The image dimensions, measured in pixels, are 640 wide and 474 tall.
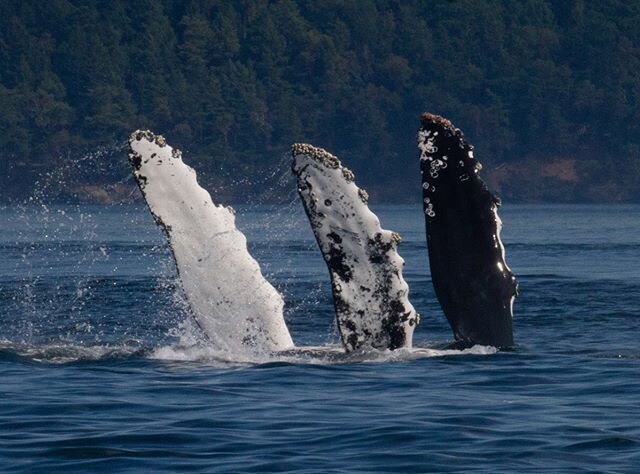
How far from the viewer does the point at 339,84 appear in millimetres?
121062

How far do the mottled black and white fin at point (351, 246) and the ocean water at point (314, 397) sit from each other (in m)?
0.50

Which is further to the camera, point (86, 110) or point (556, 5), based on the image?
point (556, 5)

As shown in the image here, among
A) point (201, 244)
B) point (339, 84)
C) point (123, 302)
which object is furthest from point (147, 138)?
point (339, 84)

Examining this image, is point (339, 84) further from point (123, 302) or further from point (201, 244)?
point (201, 244)

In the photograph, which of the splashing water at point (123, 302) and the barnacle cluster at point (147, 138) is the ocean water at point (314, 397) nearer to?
the splashing water at point (123, 302)

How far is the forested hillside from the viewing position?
4345 inches

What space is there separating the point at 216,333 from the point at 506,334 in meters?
2.23

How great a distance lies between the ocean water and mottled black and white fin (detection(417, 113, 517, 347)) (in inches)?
31.5

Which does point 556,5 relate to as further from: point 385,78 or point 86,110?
point 86,110

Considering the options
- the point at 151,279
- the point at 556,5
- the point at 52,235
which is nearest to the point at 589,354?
the point at 151,279

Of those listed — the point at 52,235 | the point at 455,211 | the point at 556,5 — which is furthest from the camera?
the point at 556,5

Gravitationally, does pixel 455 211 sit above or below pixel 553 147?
below

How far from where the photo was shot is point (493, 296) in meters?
12.8

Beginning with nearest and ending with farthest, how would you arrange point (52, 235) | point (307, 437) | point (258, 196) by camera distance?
point (307, 437)
point (52, 235)
point (258, 196)
